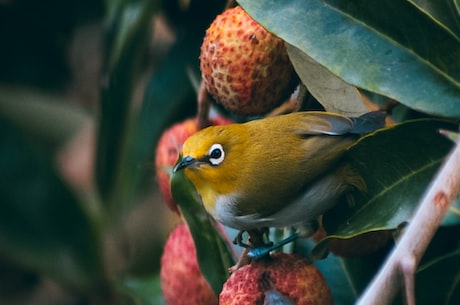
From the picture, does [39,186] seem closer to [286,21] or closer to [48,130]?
[48,130]

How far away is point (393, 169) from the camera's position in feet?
2.40

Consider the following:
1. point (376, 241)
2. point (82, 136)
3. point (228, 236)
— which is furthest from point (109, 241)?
point (376, 241)

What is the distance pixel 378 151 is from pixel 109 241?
1159 mm

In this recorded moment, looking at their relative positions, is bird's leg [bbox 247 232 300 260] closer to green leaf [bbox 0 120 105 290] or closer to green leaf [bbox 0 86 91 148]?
green leaf [bbox 0 120 105 290]

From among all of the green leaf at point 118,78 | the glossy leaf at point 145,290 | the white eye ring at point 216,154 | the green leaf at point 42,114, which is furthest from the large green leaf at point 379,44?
the green leaf at point 42,114

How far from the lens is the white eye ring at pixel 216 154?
0.75m

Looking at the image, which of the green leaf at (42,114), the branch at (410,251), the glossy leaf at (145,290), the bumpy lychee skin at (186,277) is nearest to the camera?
the branch at (410,251)

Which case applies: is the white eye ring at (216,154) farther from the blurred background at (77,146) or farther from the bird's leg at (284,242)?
the blurred background at (77,146)

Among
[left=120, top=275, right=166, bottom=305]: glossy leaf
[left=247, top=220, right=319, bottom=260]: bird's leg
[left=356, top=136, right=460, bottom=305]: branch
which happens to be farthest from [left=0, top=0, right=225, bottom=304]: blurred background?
[left=356, top=136, right=460, bottom=305]: branch

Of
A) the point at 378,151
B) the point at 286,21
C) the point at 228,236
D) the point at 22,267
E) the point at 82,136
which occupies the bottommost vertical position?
the point at 22,267

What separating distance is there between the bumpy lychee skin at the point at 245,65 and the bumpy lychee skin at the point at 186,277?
0.15m

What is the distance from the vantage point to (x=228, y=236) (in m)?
0.87

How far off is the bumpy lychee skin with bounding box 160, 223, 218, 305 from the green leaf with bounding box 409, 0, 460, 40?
0.93ft

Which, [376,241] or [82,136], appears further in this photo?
[82,136]
